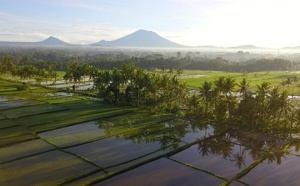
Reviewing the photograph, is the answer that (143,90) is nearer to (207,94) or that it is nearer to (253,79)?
(207,94)

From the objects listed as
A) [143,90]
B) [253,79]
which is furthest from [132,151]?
[253,79]

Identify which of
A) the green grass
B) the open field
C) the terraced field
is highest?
the open field

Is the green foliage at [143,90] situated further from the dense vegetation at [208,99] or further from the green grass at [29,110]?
the green grass at [29,110]

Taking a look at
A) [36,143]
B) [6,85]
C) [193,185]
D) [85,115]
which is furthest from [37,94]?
[193,185]

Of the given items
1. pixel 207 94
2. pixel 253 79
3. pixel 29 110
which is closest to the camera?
pixel 207 94

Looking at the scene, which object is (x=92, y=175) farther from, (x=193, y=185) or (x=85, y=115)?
(x=85, y=115)

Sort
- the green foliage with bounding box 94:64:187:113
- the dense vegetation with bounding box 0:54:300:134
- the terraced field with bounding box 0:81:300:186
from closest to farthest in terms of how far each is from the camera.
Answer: the terraced field with bounding box 0:81:300:186
the dense vegetation with bounding box 0:54:300:134
the green foliage with bounding box 94:64:187:113

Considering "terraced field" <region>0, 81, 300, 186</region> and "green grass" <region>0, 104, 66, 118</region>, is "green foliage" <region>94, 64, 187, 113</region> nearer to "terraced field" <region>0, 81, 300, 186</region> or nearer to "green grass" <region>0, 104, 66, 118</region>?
"terraced field" <region>0, 81, 300, 186</region>

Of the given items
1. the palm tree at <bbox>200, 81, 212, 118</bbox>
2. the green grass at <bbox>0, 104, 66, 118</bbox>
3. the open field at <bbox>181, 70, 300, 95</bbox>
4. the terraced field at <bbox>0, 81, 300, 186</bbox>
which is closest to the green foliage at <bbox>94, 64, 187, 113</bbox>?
the terraced field at <bbox>0, 81, 300, 186</bbox>

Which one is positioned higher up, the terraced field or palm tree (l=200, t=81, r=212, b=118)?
palm tree (l=200, t=81, r=212, b=118)
